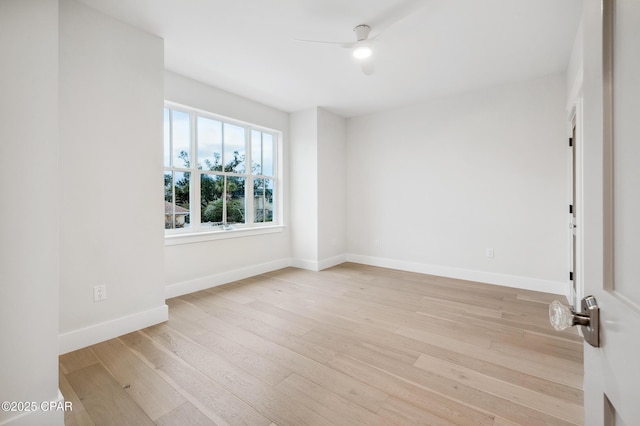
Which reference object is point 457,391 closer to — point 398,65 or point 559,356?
point 559,356

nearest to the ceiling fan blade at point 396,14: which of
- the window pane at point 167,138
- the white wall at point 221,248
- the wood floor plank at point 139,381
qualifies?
the white wall at point 221,248

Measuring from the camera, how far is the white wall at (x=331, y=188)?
4734 mm

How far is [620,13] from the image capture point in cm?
50

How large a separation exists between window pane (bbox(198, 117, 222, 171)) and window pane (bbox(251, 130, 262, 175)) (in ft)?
1.94

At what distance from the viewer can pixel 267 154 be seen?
4.74 m

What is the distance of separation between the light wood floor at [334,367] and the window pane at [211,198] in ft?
3.70

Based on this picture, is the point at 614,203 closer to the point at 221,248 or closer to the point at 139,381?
the point at 139,381

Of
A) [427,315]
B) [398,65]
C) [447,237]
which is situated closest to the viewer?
[427,315]

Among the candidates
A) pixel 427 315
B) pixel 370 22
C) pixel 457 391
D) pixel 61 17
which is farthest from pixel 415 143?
pixel 61 17

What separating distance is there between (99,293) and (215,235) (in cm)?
155

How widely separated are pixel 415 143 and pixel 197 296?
3.78 metres

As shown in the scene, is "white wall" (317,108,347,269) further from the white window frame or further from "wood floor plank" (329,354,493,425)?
"wood floor plank" (329,354,493,425)

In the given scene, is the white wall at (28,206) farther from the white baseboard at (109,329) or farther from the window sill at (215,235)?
the window sill at (215,235)

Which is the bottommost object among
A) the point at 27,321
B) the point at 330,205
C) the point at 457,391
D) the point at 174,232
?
the point at 457,391
